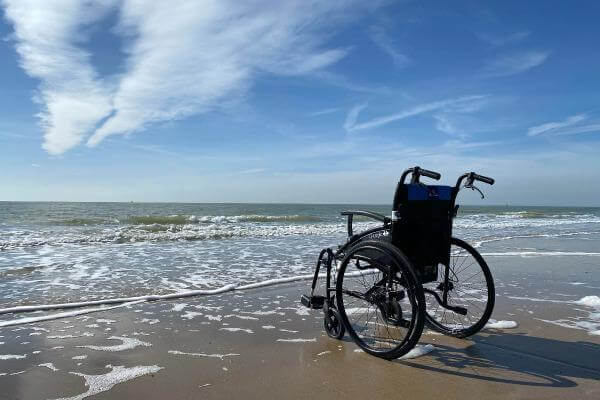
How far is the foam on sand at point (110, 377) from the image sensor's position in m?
2.83

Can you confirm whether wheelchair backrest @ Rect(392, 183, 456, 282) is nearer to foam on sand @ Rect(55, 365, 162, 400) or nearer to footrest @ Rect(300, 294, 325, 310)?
footrest @ Rect(300, 294, 325, 310)

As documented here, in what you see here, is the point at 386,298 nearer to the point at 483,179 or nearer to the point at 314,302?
the point at 314,302

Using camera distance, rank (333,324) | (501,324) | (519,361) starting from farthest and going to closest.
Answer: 1. (501,324)
2. (333,324)
3. (519,361)

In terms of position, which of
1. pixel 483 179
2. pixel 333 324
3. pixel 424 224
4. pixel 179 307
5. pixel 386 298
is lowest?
pixel 179 307

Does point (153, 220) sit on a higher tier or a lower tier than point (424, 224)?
lower

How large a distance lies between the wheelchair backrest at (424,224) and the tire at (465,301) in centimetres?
26

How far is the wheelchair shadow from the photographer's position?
306cm

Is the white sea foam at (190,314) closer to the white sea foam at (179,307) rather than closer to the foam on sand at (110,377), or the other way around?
the white sea foam at (179,307)

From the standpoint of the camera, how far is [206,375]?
309 centimetres

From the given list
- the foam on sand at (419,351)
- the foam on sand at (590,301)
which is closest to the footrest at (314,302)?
the foam on sand at (419,351)

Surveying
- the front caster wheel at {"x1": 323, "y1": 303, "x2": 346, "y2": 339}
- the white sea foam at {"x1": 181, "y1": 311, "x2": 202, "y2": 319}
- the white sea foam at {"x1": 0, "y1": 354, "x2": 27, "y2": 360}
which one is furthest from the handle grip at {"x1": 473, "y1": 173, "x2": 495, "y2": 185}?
the white sea foam at {"x1": 0, "y1": 354, "x2": 27, "y2": 360}

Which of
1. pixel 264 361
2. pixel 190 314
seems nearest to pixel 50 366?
pixel 264 361

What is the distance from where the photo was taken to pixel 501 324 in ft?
14.6

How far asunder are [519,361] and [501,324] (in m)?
1.11
